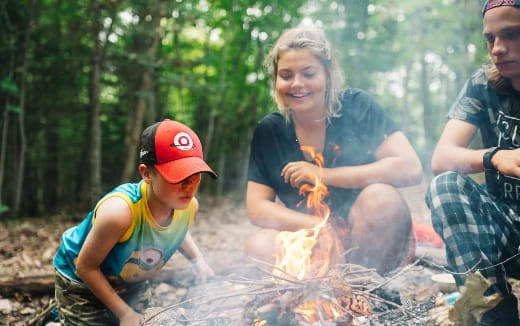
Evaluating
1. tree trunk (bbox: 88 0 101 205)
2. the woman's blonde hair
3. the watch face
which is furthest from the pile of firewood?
tree trunk (bbox: 88 0 101 205)

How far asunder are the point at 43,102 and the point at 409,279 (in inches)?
429

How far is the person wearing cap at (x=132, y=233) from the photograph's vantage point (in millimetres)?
2174

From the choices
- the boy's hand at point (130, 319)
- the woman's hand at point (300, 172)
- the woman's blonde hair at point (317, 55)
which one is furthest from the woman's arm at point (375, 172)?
the boy's hand at point (130, 319)

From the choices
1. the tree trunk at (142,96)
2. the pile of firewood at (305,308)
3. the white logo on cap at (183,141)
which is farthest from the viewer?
the tree trunk at (142,96)

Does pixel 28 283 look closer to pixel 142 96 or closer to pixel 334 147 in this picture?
pixel 334 147

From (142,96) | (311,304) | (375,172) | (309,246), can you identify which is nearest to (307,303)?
(311,304)

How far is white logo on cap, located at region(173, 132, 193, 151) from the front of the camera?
222cm

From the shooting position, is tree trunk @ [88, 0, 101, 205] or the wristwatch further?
tree trunk @ [88, 0, 101, 205]

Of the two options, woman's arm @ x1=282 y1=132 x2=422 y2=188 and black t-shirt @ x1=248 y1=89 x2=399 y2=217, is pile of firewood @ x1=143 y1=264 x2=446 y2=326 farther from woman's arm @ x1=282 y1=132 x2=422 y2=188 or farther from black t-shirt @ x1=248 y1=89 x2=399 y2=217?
black t-shirt @ x1=248 y1=89 x2=399 y2=217

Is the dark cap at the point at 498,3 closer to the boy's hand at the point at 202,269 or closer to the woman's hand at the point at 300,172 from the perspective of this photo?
the woman's hand at the point at 300,172

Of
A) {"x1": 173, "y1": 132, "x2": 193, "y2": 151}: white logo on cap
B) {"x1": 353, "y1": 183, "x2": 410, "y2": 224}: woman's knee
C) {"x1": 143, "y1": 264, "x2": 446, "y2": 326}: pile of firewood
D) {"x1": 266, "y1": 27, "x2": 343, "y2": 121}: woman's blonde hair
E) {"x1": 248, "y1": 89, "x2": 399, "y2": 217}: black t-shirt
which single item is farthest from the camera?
{"x1": 248, "y1": 89, "x2": 399, "y2": 217}: black t-shirt

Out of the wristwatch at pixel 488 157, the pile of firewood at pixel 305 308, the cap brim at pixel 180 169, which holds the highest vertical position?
the wristwatch at pixel 488 157

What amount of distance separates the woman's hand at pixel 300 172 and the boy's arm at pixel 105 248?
109cm

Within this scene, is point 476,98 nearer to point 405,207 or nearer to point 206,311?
point 405,207
